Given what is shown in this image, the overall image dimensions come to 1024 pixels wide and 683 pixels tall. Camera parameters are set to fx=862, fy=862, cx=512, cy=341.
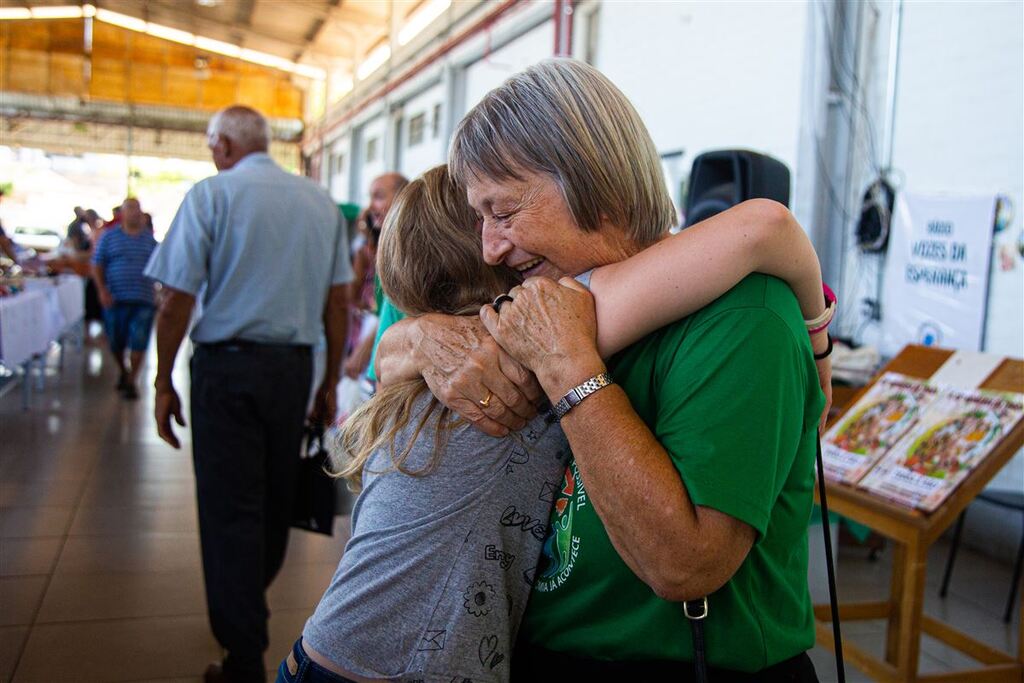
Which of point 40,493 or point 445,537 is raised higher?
point 445,537

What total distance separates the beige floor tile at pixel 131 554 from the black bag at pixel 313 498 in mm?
970

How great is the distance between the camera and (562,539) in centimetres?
103

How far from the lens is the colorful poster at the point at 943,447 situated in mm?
2566

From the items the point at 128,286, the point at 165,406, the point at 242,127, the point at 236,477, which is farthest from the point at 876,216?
the point at 128,286

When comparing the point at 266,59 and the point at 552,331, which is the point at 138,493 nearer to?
the point at 552,331

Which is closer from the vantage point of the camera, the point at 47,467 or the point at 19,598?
the point at 19,598

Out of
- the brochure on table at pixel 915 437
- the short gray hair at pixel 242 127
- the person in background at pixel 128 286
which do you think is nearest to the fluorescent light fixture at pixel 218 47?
the person in background at pixel 128 286

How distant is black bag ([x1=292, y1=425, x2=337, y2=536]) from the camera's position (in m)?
3.11

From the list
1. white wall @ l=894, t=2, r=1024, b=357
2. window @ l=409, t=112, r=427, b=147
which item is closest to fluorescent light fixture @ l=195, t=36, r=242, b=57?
window @ l=409, t=112, r=427, b=147

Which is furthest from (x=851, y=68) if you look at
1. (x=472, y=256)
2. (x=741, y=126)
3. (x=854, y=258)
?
(x=472, y=256)

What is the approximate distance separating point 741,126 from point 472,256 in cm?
492

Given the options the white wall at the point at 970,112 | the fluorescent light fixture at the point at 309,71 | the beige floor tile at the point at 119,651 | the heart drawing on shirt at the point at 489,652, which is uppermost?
the fluorescent light fixture at the point at 309,71

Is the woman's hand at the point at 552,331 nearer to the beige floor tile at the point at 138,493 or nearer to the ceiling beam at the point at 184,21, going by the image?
the beige floor tile at the point at 138,493

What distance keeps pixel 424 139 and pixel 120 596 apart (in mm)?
10654
